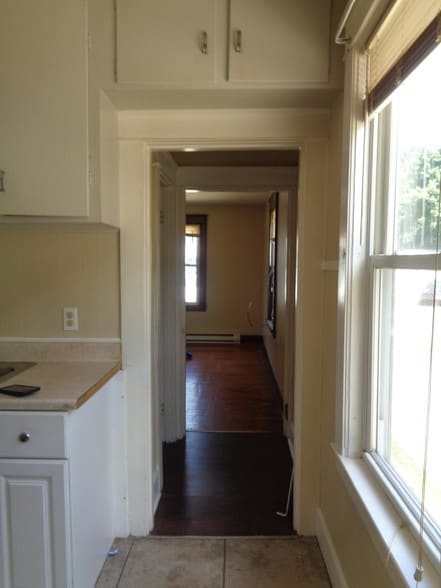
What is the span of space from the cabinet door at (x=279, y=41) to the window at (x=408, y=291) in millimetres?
424

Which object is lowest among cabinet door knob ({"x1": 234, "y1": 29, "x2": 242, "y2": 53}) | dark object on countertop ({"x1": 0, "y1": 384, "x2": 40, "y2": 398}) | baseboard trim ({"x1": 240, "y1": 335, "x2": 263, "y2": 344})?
baseboard trim ({"x1": 240, "y1": 335, "x2": 263, "y2": 344})

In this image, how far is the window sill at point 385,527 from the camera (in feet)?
3.09

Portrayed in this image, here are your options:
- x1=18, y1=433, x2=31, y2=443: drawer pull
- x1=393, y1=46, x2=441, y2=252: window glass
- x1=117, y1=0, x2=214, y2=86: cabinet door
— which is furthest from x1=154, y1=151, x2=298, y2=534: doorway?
x1=393, y1=46, x2=441, y2=252: window glass

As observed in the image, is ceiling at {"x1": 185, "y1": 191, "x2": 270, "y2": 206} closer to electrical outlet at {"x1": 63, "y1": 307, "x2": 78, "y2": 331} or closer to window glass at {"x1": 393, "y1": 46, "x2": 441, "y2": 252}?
electrical outlet at {"x1": 63, "y1": 307, "x2": 78, "y2": 331}

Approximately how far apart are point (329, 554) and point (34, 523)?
4.03ft

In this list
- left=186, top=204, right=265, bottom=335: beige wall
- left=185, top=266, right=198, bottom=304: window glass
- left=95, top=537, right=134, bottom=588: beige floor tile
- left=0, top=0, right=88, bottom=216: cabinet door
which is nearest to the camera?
left=0, top=0, right=88, bottom=216: cabinet door

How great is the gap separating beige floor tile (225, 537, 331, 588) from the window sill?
25.8 inches

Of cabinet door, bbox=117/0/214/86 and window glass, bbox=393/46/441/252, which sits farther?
cabinet door, bbox=117/0/214/86

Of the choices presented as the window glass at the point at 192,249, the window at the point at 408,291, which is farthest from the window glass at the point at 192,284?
the window at the point at 408,291

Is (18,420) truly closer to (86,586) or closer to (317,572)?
(86,586)

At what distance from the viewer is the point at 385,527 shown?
1.10 metres

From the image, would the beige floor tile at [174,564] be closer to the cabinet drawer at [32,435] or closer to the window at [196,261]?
the cabinet drawer at [32,435]

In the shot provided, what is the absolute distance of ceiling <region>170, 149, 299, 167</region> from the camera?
280 cm

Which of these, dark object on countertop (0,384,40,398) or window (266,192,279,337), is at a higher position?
window (266,192,279,337)
